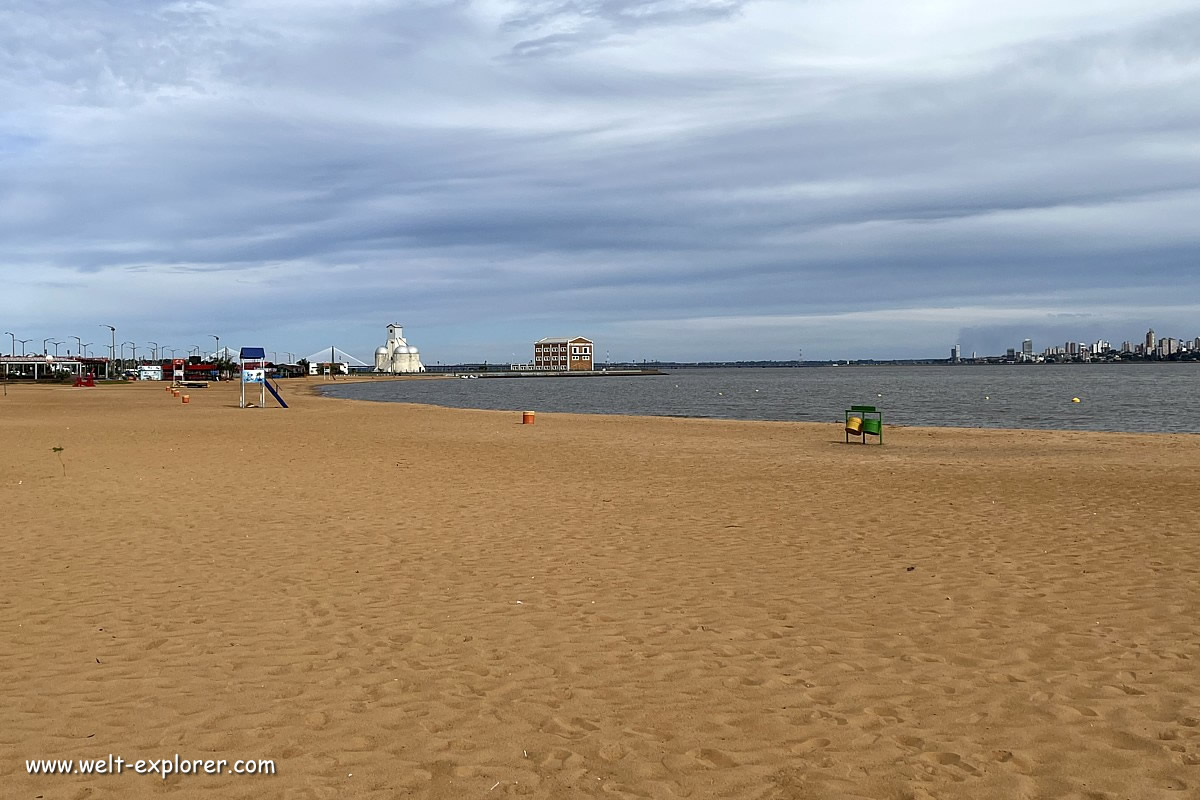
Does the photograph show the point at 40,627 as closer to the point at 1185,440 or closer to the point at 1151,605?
the point at 1151,605

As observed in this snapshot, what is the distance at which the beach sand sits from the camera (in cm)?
441

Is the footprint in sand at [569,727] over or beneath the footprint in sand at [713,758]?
over

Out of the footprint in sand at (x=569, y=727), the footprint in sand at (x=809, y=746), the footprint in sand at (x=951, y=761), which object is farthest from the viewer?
the footprint in sand at (x=569, y=727)

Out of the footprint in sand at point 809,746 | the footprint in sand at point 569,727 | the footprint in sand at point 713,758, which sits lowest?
the footprint in sand at point 713,758

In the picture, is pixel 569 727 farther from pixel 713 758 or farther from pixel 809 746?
pixel 809 746

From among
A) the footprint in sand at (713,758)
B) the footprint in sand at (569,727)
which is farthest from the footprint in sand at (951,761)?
the footprint in sand at (569,727)

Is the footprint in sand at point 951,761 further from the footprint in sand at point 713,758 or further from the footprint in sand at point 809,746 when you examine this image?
the footprint in sand at point 713,758

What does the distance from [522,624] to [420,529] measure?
4.25m

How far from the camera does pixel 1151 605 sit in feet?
23.4

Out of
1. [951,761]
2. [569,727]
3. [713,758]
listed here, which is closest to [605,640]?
[569,727]

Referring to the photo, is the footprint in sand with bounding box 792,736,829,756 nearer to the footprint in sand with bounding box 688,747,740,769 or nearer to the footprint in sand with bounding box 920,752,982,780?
the footprint in sand with bounding box 688,747,740,769

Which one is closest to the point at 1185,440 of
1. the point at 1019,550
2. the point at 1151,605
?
the point at 1019,550

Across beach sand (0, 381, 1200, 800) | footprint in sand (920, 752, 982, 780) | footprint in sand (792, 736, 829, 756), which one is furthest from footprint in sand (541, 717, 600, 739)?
footprint in sand (920, 752, 982, 780)

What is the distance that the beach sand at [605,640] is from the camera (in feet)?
14.5
